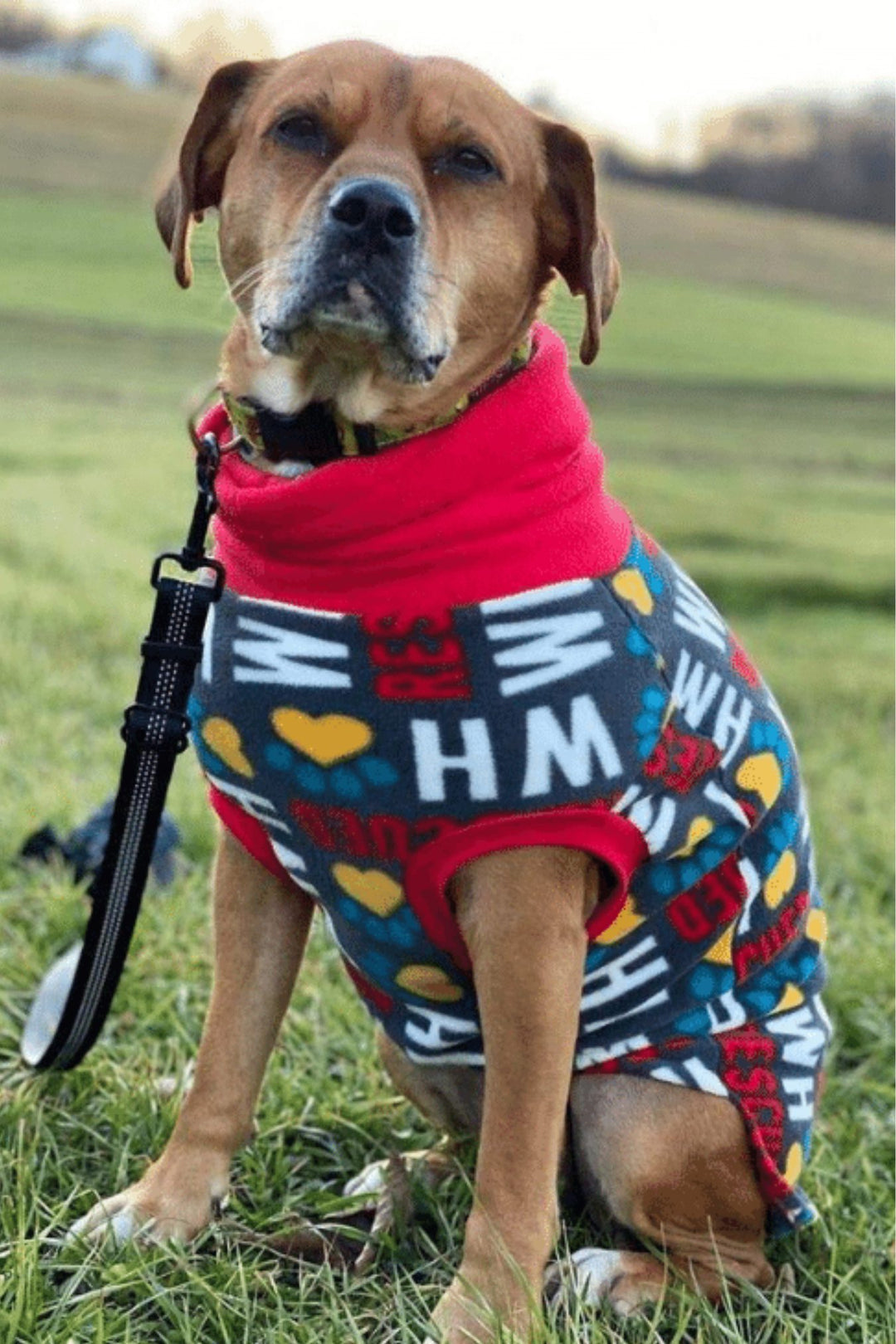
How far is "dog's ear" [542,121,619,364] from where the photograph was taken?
2635 millimetres

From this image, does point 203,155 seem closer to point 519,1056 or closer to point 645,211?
point 519,1056

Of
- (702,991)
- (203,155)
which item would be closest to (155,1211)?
(702,991)

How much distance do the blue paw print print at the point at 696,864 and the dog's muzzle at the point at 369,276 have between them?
3.00 ft

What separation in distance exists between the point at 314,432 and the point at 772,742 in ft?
3.20

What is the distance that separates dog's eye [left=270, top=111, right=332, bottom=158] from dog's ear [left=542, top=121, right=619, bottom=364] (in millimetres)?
386

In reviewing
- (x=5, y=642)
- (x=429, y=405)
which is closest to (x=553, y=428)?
(x=429, y=405)

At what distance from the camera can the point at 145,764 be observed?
9.17 feet

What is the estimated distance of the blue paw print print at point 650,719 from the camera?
249cm

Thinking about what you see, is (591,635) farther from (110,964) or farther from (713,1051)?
(110,964)

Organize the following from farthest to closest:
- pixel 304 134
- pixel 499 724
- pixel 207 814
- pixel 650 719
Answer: pixel 207 814 → pixel 304 134 → pixel 650 719 → pixel 499 724

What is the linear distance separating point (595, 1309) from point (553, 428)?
1.47 metres

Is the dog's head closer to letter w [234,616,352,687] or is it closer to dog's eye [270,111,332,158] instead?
dog's eye [270,111,332,158]

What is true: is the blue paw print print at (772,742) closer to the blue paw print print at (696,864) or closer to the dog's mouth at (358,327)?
the blue paw print print at (696,864)

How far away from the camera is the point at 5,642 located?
6.70m
